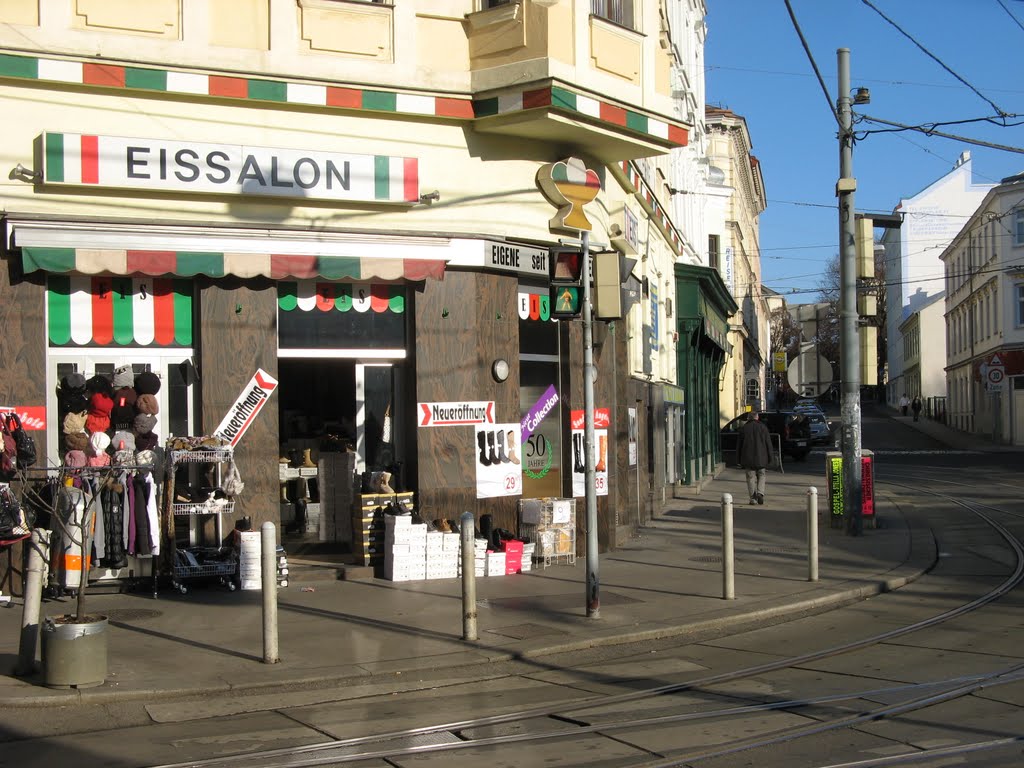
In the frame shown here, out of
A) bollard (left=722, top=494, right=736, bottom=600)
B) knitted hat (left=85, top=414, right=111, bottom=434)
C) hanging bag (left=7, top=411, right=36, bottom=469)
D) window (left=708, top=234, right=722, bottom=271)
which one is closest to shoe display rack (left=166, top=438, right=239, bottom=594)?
knitted hat (left=85, top=414, right=111, bottom=434)

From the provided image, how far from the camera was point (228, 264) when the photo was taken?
1234 cm

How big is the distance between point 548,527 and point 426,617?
368 centimetres

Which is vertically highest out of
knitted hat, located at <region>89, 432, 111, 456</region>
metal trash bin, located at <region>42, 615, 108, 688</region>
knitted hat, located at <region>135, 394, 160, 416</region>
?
knitted hat, located at <region>135, 394, 160, 416</region>

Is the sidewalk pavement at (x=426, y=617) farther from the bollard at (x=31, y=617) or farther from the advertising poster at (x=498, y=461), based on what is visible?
the advertising poster at (x=498, y=461)

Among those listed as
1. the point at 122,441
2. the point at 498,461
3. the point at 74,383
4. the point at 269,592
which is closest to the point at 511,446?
the point at 498,461

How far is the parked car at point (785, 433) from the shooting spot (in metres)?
40.0

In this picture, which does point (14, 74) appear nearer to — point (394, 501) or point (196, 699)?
point (394, 501)

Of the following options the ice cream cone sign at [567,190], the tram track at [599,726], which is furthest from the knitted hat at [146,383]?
the tram track at [599,726]

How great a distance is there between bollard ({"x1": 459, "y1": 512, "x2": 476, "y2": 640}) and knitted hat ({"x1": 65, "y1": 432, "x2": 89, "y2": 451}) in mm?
4892

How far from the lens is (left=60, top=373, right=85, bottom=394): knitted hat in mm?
12000

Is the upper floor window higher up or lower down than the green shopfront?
higher up

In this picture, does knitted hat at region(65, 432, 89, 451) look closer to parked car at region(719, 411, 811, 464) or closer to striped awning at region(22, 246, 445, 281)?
striped awning at region(22, 246, 445, 281)

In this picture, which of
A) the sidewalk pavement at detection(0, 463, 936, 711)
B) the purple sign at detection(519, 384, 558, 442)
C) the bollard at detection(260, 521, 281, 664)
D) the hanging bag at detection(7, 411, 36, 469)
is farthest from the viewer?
the purple sign at detection(519, 384, 558, 442)

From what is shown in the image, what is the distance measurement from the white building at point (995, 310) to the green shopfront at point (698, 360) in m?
16.3
